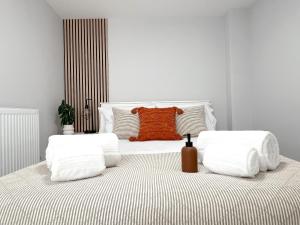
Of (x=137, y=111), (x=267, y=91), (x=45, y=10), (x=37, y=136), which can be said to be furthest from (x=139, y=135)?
(x=45, y=10)

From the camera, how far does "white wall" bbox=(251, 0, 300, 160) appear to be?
101 inches

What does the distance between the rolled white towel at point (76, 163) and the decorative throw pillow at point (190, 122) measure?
163 cm

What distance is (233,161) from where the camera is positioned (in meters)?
0.98

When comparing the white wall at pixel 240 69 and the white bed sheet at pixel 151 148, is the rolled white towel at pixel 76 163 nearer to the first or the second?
the white bed sheet at pixel 151 148

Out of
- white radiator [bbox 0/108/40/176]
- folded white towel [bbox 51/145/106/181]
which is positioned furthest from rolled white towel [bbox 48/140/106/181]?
white radiator [bbox 0/108/40/176]

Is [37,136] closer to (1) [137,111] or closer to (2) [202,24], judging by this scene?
Result: (1) [137,111]

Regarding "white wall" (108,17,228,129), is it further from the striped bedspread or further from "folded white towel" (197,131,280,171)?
the striped bedspread

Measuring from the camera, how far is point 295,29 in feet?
8.26

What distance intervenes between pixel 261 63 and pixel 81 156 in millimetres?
2892

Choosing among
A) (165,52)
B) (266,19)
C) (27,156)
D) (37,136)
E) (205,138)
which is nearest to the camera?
(205,138)

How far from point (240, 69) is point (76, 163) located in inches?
120

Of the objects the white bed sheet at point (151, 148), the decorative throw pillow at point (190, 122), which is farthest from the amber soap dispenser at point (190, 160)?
the decorative throw pillow at point (190, 122)

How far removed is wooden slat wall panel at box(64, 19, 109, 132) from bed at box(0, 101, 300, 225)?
9.18 feet

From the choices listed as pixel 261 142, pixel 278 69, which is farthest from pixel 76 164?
pixel 278 69
